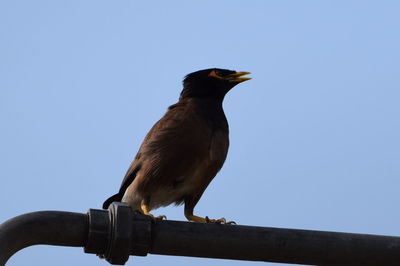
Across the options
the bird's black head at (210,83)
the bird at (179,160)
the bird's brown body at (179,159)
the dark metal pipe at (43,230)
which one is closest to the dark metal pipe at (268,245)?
the dark metal pipe at (43,230)

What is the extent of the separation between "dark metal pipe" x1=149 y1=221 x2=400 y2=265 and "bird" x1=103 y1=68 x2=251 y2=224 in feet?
5.57

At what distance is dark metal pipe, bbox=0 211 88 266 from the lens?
214 cm

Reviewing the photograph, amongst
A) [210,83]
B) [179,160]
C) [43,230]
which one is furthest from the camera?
[210,83]

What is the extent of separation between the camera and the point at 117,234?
2.49 m

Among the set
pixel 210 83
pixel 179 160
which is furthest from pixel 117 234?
pixel 210 83

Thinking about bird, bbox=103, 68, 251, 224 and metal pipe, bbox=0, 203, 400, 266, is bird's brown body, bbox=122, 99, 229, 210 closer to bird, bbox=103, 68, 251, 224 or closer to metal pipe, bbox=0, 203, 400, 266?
bird, bbox=103, 68, 251, 224

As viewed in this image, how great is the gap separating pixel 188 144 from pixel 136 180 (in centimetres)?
46

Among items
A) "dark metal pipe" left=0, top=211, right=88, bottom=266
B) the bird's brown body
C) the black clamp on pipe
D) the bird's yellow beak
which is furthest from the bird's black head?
"dark metal pipe" left=0, top=211, right=88, bottom=266

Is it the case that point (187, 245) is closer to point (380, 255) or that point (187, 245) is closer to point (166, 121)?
point (380, 255)

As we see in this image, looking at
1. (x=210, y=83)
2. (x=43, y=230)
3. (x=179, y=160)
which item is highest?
(x=210, y=83)

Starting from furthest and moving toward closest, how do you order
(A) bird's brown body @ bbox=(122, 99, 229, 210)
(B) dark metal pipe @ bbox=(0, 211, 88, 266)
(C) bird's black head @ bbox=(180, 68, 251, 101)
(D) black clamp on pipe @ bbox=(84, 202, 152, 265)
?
1. (C) bird's black head @ bbox=(180, 68, 251, 101)
2. (A) bird's brown body @ bbox=(122, 99, 229, 210)
3. (D) black clamp on pipe @ bbox=(84, 202, 152, 265)
4. (B) dark metal pipe @ bbox=(0, 211, 88, 266)

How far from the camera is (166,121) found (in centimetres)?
477

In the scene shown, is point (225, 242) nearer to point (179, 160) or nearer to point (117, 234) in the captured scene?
point (117, 234)

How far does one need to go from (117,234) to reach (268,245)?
51 centimetres
